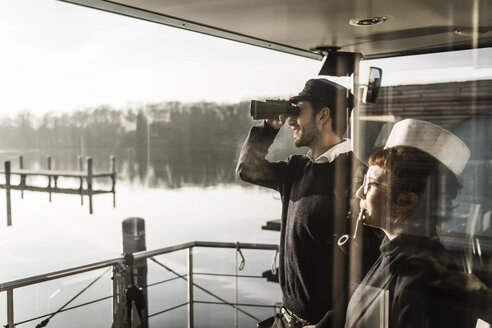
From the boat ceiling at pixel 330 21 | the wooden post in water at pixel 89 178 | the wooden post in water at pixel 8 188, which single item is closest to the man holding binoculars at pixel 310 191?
the boat ceiling at pixel 330 21

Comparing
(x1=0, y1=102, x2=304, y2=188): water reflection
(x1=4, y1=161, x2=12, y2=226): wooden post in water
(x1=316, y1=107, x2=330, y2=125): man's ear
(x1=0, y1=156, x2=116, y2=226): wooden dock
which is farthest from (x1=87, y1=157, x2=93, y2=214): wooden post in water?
(x1=316, y1=107, x2=330, y2=125): man's ear

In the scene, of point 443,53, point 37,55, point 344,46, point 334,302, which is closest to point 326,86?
point 344,46

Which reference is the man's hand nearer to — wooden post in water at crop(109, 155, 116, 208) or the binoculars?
the binoculars

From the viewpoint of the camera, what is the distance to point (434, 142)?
1.31 metres

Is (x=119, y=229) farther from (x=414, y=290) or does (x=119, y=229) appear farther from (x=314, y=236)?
(x=414, y=290)

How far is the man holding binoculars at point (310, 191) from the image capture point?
5.55 ft

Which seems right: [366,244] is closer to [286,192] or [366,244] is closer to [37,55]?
[286,192]

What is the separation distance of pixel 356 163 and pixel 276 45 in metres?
0.70

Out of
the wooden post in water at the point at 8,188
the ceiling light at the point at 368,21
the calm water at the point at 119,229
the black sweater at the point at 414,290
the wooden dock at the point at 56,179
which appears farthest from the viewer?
the wooden dock at the point at 56,179

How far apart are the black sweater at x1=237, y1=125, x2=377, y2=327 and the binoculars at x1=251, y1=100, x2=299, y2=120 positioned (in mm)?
203

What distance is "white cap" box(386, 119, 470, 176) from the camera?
1.30 metres

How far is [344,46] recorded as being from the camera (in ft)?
7.02

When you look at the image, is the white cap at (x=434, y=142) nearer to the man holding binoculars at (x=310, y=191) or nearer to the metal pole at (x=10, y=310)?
the man holding binoculars at (x=310, y=191)

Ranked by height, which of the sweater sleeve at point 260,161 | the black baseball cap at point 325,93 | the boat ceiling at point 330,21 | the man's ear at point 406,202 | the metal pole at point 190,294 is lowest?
the metal pole at point 190,294
